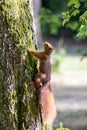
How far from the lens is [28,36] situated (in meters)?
4.15

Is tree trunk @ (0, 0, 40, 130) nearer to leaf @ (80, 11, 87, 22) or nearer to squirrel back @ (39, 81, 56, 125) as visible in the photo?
squirrel back @ (39, 81, 56, 125)

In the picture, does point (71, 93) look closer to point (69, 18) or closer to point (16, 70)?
point (69, 18)

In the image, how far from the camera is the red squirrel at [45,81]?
4.00 metres

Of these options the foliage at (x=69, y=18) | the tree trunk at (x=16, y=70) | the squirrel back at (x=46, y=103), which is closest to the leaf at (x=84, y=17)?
the foliage at (x=69, y=18)

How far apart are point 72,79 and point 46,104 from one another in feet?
39.8

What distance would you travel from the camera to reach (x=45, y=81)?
4012mm

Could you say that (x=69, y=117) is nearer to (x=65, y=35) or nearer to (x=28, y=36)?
(x=28, y=36)

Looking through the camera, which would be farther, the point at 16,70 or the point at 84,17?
the point at 84,17

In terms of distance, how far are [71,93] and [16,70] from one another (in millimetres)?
9663

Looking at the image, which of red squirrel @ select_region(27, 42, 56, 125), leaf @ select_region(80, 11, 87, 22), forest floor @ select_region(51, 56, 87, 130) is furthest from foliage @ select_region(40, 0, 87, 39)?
forest floor @ select_region(51, 56, 87, 130)

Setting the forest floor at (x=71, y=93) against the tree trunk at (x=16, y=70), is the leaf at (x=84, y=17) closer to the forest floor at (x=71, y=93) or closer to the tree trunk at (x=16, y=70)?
the tree trunk at (x=16, y=70)

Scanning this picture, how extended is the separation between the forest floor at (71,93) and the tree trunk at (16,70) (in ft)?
12.5

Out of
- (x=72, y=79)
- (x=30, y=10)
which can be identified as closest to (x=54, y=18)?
(x=30, y=10)

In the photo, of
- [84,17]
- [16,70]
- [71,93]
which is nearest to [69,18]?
[84,17]
